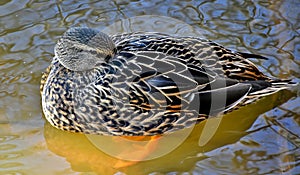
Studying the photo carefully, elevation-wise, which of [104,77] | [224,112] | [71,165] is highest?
[104,77]

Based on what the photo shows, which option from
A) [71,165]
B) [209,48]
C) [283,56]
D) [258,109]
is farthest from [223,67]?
[71,165]

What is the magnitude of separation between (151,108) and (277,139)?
48.1 inches

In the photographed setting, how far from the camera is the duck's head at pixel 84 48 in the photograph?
529 cm

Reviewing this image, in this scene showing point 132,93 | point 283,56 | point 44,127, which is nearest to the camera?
point 132,93

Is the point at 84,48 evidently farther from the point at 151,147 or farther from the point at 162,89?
the point at 151,147

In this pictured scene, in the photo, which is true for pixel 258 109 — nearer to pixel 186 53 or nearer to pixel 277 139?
pixel 277 139

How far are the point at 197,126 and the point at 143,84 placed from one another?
82 cm

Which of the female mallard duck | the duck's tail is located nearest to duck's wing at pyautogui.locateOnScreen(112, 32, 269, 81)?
the female mallard duck

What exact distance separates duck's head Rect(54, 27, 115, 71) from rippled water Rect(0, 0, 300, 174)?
0.70 metres

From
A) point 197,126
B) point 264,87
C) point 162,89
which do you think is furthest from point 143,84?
point 264,87

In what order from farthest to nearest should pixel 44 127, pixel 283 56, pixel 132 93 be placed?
1. pixel 283 56
2. pixel 44 127
3. pixel 132 93

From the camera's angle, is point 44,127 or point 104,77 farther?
point 44,127

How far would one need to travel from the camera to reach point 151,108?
17.0 ft

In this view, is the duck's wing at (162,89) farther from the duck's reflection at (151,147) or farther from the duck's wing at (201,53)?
the duck's reflection at (151,147)
